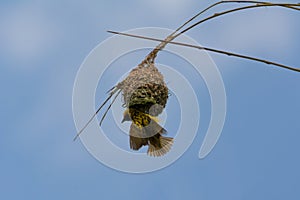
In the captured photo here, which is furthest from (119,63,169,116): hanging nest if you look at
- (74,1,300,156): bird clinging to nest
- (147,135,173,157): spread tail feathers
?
(147,135,173,157): spread tail feathers

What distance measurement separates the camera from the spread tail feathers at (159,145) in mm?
1521

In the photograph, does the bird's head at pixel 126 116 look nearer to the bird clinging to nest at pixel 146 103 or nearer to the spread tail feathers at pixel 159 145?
the bird clinging to nest at pixel 146 103

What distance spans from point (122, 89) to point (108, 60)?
7.0 inches

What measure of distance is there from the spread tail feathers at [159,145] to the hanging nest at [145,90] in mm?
115

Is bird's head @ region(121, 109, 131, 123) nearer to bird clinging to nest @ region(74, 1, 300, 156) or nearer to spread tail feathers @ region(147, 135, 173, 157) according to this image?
bird clinging to nest @ region(74, 1, 300, 156)

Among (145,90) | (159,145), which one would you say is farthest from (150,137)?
(145,90)

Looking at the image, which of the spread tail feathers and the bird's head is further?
the bird's head

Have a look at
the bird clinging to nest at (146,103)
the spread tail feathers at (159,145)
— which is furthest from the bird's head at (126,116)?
the spread tail feathers at (159,145)

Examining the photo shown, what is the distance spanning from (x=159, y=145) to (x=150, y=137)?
5cm

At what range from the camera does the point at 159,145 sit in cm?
154

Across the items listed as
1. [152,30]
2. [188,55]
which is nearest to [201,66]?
[188,55]

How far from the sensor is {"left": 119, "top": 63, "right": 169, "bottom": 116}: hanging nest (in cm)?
162

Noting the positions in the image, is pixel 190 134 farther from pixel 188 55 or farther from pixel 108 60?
pixel 108 60

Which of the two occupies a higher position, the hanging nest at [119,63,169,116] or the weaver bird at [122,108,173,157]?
the hanging nest at [119,63,169,116]
